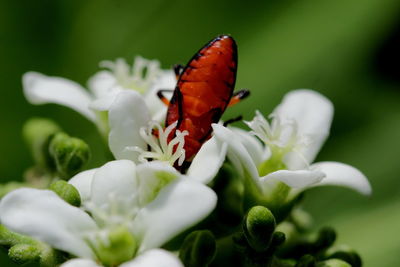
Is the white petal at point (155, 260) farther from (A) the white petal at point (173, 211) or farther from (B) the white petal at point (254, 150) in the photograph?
(B) the white petal at point (254, 150)

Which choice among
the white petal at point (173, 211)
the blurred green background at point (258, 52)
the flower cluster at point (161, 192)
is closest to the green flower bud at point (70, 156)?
the flower cluster at point (161, 192)

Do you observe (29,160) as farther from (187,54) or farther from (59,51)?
(187,54)

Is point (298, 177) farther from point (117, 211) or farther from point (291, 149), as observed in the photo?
point (117, 211)

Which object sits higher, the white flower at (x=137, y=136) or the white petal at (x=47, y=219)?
the white flower at (x=137, y=136)

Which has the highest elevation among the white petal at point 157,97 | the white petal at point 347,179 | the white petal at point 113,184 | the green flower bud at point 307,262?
the white petal at point 157,97

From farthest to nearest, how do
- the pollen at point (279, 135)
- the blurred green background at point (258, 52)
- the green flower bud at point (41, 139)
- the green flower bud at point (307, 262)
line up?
the blurred green background at point (258, 52) → the green flower bud at point (41, 139) → the pollen at point (279, 135) → the green flower bud at point (307, 262)

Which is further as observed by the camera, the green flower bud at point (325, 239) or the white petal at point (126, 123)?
the green flower bud at point (325, 239)
